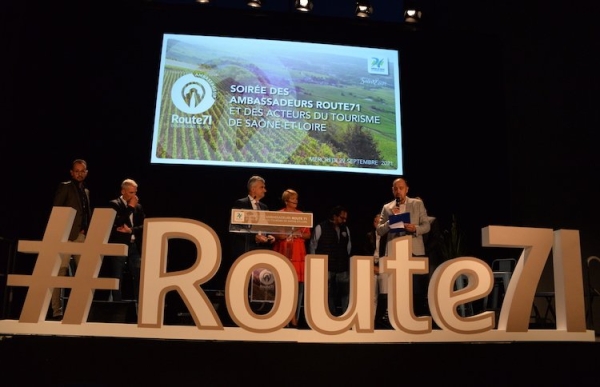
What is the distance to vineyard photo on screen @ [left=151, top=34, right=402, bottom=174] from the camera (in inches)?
271

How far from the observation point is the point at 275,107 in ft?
23.1

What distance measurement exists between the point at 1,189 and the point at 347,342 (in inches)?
→ 191

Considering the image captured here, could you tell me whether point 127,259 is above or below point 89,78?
below

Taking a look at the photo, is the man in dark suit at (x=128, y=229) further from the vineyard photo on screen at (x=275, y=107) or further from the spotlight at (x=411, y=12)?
the spotlight at (x=411, y=12)

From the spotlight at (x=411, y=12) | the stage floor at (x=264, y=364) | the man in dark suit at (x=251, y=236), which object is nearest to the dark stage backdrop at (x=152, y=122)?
the spotlight at (x=411, y=12)

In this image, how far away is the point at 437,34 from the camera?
25.5ft

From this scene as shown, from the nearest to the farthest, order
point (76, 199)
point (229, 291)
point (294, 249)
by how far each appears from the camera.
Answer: point (229, 291) → point (294, 249) → point (76, 199)

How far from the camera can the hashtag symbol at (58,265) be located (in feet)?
10.9

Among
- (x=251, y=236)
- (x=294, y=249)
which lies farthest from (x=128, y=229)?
(x=294, y=249)

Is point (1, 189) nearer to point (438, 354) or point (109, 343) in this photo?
point (109, 343)

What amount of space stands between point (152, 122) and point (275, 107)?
151cm

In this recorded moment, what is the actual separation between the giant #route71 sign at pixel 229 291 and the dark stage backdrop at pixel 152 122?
3.62m

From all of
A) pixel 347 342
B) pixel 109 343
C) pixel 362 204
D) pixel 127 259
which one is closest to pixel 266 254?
pixel 347 342

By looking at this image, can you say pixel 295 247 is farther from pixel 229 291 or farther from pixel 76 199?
pixel 76 199
